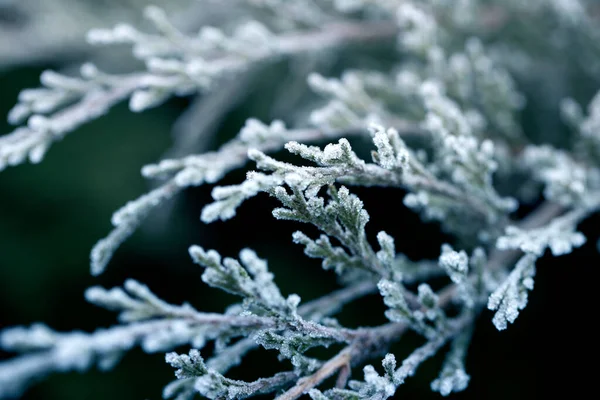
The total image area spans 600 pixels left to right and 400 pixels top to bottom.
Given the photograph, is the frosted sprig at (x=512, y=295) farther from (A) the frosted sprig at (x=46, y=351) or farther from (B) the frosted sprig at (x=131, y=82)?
(B) the frosted sprig at (x=131, y=82)

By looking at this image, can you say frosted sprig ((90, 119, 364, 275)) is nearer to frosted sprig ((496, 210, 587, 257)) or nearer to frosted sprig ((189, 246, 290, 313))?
frosted sprig ((189, 246, 290, 313))

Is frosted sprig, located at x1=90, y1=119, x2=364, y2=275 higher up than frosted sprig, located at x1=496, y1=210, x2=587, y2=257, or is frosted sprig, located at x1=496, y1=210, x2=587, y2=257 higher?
frosted sprig, located at x1=90, y1=119, x2=364, y2=275

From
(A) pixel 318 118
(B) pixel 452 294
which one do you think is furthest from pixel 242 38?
(B) pixel 452 294

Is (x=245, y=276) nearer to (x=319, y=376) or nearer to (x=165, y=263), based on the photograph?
(x=319, y=376)

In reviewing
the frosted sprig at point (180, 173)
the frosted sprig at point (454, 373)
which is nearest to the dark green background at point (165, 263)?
the frosted sprig at point (180, 173)

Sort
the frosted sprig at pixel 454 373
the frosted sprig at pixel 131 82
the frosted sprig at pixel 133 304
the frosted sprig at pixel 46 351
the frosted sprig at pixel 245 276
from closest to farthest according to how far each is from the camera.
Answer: the frosted sprig at pixel 46 351, the frosted sprig at pixel 133 304, the frosted sprig at pixel 245 276, the frosted sprig at pixel 454 373, the frosted sprig at pixel 131 82

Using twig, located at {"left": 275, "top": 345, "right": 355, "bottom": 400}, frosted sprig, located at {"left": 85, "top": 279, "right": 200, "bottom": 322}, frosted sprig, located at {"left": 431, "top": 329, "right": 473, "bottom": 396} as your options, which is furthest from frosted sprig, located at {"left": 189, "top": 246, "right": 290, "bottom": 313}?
frosted sprig, located at {"left": 431, "top": 329, "right": 473, "bottom": 396}

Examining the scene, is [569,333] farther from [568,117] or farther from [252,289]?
[252,289]

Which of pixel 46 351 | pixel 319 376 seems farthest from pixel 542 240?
pixel 46 351
